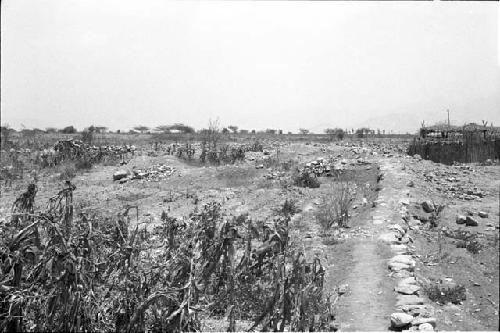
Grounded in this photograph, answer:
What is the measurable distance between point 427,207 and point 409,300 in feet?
9.80

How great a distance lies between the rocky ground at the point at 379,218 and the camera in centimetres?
378

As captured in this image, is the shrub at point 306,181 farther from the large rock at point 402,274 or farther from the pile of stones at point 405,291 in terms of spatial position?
the large rock at point 402,274

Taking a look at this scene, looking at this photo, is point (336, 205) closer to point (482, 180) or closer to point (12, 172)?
point (482, 180)

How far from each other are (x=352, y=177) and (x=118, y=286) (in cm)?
736

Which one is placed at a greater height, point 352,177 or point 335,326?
point 352,177

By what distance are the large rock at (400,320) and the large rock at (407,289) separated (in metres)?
0.56

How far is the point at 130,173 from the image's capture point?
39.4 ft

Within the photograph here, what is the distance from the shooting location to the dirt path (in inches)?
148

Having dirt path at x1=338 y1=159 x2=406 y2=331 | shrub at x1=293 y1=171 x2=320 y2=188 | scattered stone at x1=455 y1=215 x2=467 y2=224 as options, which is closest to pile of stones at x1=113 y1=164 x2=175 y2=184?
shrub at x1=293 y1=171 x2=320 y2=188

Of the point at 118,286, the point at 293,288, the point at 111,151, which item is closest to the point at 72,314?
the point at 118,286

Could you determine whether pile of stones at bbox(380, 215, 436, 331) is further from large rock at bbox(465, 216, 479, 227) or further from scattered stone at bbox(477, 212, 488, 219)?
scattered stone at bbox(477, 212, 488, 219)

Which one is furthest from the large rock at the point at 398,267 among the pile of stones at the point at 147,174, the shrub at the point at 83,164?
the shrub at the point at 83,164

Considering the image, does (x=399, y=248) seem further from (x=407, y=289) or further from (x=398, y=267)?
(x=407, y=289)

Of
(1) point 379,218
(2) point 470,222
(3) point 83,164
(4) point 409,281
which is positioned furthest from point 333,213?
(3) point 83,164
